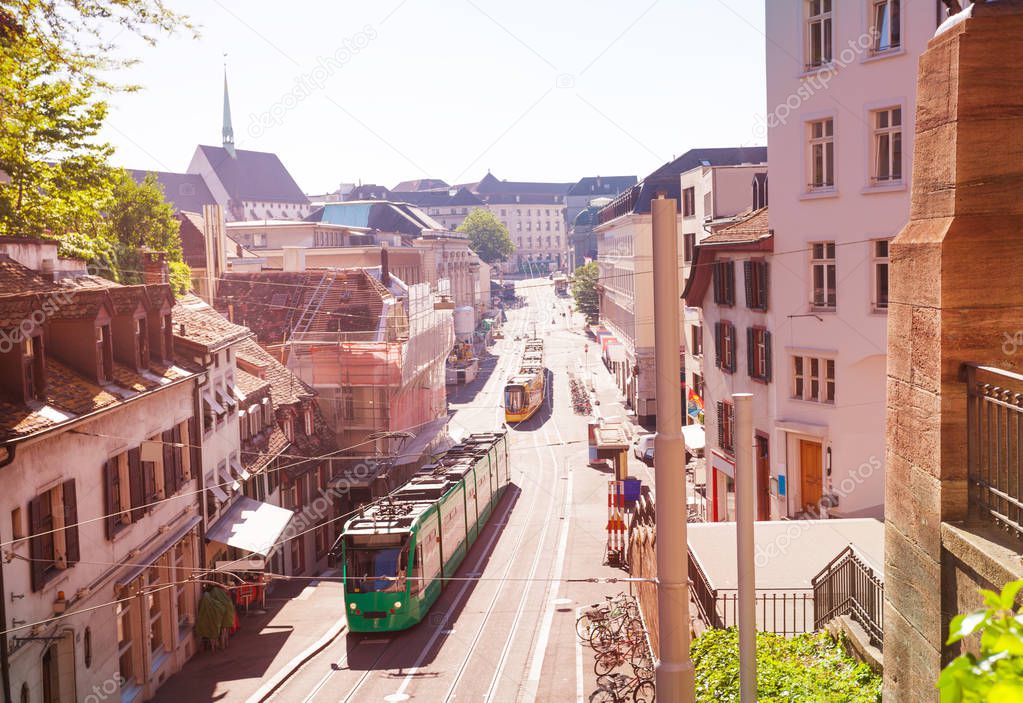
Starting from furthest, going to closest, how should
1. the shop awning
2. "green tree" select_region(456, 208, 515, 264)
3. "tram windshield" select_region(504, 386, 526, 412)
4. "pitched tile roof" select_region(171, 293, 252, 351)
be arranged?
"green tree" select_region(456, 208, 515, 264)
"tram windshield" select_region(504, 386, 526, 412)
"pitched tile roof" select_region(171, 293, 252, 351)
the shop awning

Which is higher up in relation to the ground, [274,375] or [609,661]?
[274,375]

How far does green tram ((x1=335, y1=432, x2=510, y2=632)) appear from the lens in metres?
25.6

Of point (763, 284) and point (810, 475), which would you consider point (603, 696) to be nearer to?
point (810, 475)

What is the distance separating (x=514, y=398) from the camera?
6575 cm

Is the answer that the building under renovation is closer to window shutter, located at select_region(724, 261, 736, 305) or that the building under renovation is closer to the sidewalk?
the sidewalk

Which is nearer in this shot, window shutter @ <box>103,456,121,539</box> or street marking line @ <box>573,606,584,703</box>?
street marking line @ <box>573,606,584,703</box>

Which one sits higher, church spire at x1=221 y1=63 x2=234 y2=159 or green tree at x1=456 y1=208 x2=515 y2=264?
church spire at x1=221 y1=63 x2=234 y2=159

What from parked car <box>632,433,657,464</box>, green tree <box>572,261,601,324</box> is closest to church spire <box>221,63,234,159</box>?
green tree <box>572,261,601,324</box>

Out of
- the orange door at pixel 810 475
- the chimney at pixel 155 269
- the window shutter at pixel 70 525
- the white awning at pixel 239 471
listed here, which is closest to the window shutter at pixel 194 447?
the white awning at pixel 239 471

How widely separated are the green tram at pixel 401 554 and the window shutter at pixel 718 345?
9475 mm

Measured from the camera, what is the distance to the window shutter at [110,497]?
21.4m

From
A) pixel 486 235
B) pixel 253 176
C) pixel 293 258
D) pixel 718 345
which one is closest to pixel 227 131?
pixel 253 176

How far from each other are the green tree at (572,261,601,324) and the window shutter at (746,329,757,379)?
81558mm

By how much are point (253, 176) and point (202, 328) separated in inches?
5149
